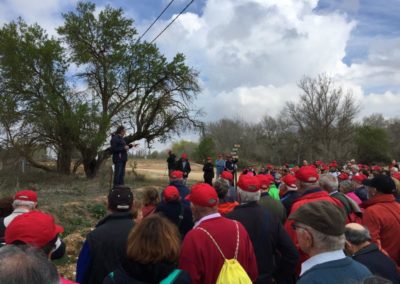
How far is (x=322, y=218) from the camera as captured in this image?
8.34 ft

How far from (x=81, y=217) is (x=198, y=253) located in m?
9.69

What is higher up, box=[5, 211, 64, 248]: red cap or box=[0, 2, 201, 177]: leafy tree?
box=[0, 2, 201, 177]: leafy tree

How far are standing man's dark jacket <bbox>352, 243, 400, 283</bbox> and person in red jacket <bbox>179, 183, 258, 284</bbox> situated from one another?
925 millimetres

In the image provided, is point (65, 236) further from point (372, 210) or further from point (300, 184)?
point (372, 210)

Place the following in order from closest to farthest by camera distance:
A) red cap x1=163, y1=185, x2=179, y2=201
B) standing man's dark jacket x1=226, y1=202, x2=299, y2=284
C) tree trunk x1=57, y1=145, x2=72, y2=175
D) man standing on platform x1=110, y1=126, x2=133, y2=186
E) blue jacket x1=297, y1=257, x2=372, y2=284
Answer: blue jacket x1=297, y1=257, x2=372, y2=284 < standing man's dark jacket x1=226, y1=202, x2=299, y2=284 < red cap x1=163, y1=185, x2=179, y2=201 < man standing on platform x1=110, y1=126, x2=133, y2=186 < tree trunk x1=57, y1=145, x2=72, y2=175

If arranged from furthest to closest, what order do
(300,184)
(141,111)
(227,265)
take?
(141,111)
(300,184)
(227,265)

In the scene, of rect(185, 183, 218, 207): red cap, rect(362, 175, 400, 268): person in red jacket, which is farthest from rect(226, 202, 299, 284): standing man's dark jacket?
Result: rect(362, 175, 400, 268): person in red jacket

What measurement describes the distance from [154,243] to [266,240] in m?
1.73

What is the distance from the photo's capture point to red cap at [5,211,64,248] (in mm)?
2602

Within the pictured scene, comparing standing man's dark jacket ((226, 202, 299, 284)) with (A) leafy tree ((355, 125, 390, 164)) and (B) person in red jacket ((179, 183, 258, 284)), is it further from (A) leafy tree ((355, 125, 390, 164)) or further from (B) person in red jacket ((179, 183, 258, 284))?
(A) leafy tree ((355, 125, 390, 164))

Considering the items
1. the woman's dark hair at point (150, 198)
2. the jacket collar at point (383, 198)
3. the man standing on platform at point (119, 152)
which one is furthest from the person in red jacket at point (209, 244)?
the man standing on platform at point (119, 152)

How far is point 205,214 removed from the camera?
3.72 m

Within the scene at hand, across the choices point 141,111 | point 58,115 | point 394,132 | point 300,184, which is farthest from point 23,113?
point 394,132

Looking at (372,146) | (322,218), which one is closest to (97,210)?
(322,218)
